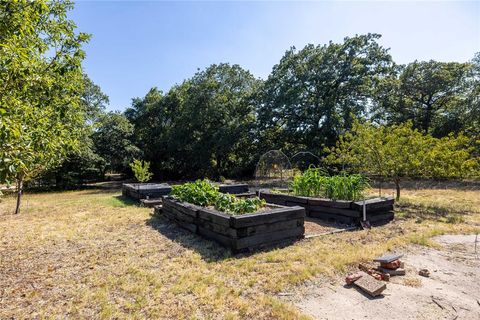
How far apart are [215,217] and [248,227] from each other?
0.69 metres

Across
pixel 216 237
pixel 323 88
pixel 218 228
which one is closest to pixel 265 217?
pixel 218 228

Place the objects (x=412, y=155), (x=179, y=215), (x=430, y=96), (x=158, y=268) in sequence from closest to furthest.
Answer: (x=158, y=268) < (x=179, y=215) < (x=412, y=155) < (x=430, y=96)

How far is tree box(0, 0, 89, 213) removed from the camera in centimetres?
265

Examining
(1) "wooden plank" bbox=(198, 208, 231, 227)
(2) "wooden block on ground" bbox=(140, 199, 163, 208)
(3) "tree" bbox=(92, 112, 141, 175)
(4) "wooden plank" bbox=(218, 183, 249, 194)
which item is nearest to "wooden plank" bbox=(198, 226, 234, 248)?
(1) "wooden plank" bbox=(198, 208, 231, 227)

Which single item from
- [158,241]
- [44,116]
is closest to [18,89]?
[44,116]

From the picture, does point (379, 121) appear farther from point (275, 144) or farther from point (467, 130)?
point (275, 144)

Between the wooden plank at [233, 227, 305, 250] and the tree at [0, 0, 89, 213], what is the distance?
9.45 ft

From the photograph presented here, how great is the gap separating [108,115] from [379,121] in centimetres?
2061

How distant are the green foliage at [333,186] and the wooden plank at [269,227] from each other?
2123 mm

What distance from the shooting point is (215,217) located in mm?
4965

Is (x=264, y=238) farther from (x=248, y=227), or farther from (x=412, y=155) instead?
(x=412, y=155)

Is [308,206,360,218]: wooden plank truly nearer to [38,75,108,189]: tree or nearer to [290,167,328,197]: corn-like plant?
[290,167,328,197]: corn-like plant

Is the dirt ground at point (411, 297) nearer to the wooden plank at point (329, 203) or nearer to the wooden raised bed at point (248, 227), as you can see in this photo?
the wooden raised bed at point (248, 227)

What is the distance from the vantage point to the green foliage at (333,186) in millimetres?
6746
